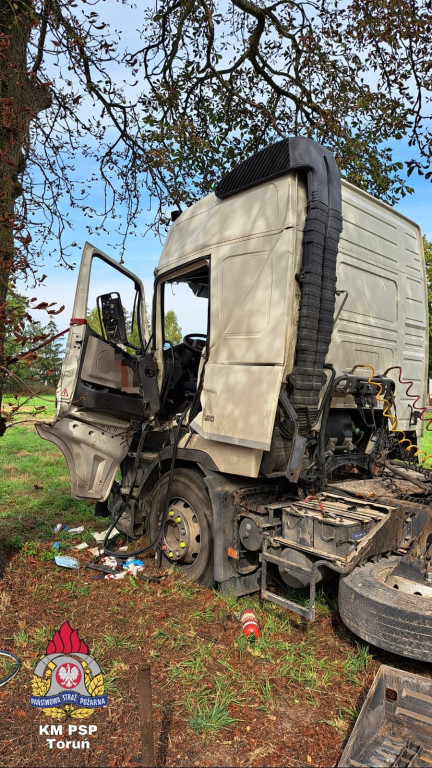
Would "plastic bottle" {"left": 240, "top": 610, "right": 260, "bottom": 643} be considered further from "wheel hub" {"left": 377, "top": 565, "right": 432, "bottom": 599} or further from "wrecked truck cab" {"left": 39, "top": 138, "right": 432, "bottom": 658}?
"wheel hub" {"left": 377, "top": 565, "right": 432, "bottom": 599}

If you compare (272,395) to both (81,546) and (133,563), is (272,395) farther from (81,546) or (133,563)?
(81,546)

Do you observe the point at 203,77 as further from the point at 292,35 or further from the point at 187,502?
the point at 187,502

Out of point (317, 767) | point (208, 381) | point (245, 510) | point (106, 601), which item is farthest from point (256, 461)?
point (317, 767)

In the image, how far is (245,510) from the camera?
13.4 ft

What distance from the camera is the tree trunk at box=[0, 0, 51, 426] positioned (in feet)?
11.6

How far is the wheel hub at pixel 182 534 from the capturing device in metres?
4.45

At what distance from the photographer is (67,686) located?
9.17 feet

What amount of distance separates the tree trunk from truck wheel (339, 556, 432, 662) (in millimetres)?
2786

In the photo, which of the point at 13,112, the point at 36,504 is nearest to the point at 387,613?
the point at 13,112

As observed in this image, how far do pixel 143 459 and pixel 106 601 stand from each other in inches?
64.3

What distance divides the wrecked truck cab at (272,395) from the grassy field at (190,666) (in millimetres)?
316

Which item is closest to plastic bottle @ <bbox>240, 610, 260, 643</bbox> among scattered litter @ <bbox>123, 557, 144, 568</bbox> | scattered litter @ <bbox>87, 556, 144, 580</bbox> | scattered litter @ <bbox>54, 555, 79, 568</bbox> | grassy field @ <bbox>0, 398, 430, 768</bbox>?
grassy field @ <bbox>0, 398, 430, 768</bbox>

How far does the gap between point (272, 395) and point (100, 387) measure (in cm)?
212

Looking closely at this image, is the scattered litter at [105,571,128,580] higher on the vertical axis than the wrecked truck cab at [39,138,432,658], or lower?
lower
